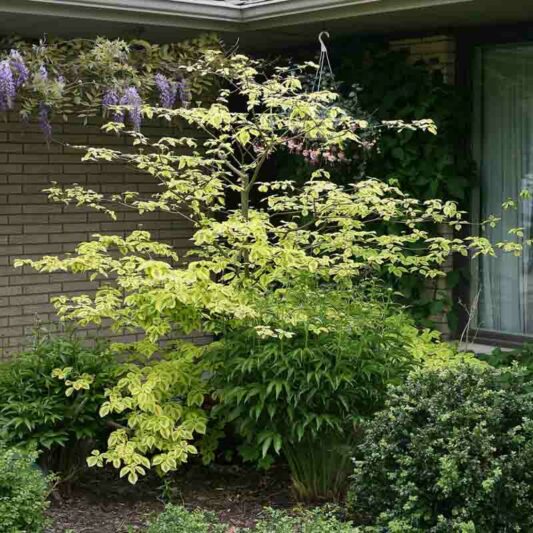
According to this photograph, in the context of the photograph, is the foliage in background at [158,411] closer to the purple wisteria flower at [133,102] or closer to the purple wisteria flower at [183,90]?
the purple wisteria flower at [133,102]

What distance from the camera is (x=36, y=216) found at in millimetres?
7758

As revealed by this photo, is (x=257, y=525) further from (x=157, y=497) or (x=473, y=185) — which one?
(x=473, y=185)

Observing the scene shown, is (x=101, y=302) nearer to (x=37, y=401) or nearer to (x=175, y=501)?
(x=37, y=401)

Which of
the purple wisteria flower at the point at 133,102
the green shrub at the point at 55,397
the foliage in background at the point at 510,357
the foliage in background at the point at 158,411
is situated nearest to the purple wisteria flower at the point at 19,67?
the purple wisteria flower at the point at 133,102

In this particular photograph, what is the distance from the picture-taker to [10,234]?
763 centimetres

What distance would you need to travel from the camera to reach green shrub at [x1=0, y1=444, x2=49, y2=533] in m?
4.46

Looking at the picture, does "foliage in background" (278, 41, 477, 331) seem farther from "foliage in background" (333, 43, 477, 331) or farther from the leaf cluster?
the leaf cluster

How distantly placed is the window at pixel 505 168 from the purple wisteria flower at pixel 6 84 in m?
3.47

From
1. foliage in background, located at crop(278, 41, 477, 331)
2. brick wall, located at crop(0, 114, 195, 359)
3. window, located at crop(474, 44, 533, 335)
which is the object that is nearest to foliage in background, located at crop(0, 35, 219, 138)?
brick wall, located at crop(0, 114, 195, 359)

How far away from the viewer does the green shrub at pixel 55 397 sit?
5523 mm

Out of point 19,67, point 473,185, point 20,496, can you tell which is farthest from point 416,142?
point 20,496

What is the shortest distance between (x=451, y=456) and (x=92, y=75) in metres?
3.81

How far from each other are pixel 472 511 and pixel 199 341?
447cm

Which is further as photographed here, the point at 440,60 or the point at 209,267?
the point at 440,60
